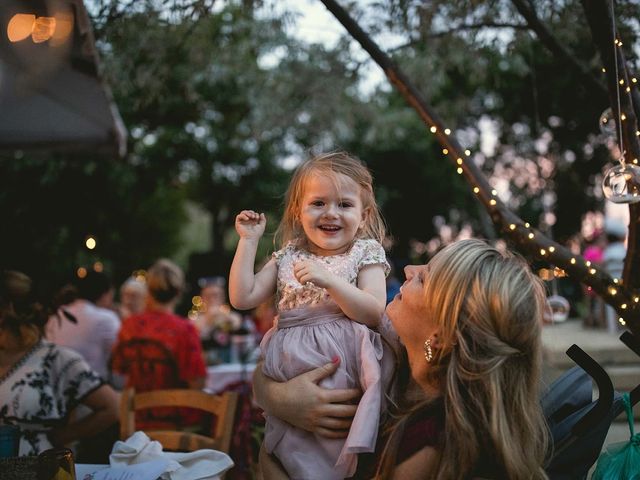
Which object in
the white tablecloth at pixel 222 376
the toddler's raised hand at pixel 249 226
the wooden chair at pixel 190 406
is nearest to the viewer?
the toddler's raised hand at pixel 249 226

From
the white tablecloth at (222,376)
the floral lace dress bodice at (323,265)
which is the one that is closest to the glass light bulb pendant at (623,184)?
the floral lace dress bodice at (323,265)

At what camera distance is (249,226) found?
218cm

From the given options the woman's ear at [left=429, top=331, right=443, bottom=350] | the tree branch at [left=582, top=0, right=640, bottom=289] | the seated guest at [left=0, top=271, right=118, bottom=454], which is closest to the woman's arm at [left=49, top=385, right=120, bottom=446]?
the seated guest at [left=0, top=271, right=118, bottom=454]

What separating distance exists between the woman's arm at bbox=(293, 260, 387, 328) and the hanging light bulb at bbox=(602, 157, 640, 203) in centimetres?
80

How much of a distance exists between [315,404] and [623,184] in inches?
46.7

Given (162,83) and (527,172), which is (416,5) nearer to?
(162,83)

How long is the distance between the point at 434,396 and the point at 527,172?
50.3ft

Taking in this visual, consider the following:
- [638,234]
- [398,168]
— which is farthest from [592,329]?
[398,168]

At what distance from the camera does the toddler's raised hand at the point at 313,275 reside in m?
1.94

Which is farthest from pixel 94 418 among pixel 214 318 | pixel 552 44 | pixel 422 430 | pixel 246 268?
pixel 214 318

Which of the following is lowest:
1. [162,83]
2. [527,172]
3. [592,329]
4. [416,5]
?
[592,329]

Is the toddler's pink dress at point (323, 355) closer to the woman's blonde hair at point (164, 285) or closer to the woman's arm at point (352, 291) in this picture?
the woman's arm at point (352, 291)

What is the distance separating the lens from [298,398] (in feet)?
6.40

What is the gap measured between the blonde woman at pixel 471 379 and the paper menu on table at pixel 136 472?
1.75 feet
